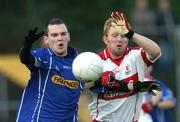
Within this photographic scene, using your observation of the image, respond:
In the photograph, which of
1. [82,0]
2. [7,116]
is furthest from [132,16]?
[7,116]

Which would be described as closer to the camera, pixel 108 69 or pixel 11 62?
pixel 108 69

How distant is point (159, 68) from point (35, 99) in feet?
26.3

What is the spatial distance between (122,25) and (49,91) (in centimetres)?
129

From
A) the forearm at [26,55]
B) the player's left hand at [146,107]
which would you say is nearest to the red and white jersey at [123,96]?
the forearm at [26,55]

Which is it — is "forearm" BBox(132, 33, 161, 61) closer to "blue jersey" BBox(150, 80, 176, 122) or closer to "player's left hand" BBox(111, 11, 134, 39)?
"player's left hand" BBox(111, 11, 134, 39)

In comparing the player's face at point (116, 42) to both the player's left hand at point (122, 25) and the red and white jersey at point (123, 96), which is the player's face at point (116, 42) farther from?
the player's left hand at point (122, 25)

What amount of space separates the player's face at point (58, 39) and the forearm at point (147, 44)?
94 centimetres

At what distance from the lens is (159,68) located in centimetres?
1830

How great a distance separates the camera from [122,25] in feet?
33.8

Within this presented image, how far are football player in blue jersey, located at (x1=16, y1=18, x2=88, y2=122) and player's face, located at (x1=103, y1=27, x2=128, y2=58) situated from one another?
58cm

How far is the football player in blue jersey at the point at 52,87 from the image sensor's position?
1055 cm

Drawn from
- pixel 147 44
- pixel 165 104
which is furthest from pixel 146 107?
pixel 147 44

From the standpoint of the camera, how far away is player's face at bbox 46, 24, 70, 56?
34.9 ft

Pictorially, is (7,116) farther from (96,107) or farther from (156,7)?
(96,107)
